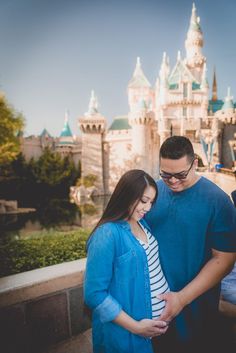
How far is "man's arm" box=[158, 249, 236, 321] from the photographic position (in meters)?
1.29

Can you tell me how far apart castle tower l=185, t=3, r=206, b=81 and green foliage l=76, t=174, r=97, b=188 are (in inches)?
686

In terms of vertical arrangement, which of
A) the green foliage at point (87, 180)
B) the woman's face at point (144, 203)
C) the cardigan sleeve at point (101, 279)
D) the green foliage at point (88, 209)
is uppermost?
the woman's face at point (144, 203)

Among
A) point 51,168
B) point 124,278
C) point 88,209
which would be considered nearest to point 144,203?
point 124,278

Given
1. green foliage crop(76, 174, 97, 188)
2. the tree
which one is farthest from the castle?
the tree

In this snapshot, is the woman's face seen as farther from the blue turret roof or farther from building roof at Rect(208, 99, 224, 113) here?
the blue turret roof

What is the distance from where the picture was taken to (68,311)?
2.02 metres

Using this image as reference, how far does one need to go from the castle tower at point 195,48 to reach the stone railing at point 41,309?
106ft

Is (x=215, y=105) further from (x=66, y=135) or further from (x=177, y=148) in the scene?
(x=177, y=148)

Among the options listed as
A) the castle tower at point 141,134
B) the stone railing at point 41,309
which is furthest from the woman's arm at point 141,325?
the castle tower at point 141,134

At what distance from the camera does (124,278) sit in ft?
4.10

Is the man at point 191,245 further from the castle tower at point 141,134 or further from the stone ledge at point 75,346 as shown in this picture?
the castle tower at point 141,134

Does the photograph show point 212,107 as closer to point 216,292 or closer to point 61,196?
point 61,196

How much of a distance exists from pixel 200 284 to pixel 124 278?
0.41 metres

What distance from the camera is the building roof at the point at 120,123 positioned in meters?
31.0
